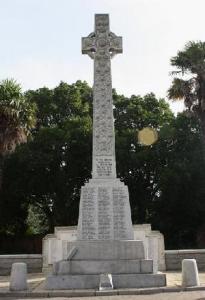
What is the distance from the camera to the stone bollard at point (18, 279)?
459 inches

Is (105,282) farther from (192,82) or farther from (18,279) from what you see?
(192,82)

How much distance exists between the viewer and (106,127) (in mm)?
14258

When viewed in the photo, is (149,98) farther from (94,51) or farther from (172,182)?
(94,51)

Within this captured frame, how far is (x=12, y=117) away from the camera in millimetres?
23766

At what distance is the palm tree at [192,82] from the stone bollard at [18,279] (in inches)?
582

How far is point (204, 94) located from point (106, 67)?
34.9 feet

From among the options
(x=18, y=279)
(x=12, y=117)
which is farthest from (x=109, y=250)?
(x=12, y=117)

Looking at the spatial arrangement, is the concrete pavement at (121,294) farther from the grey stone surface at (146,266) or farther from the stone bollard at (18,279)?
the grey stone surface at (146,266)

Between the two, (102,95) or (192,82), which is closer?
(102,95)

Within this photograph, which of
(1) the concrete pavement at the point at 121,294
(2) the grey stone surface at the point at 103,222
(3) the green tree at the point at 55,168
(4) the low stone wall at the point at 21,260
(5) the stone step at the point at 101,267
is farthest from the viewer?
(3) the green tree at the point at 55,168

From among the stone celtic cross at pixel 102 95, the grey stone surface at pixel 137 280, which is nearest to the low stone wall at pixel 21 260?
the stone celtic cross at pixel 102 95

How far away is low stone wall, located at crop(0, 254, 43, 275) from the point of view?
1891 centimetres

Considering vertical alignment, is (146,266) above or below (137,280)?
above

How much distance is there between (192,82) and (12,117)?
9.83 m
